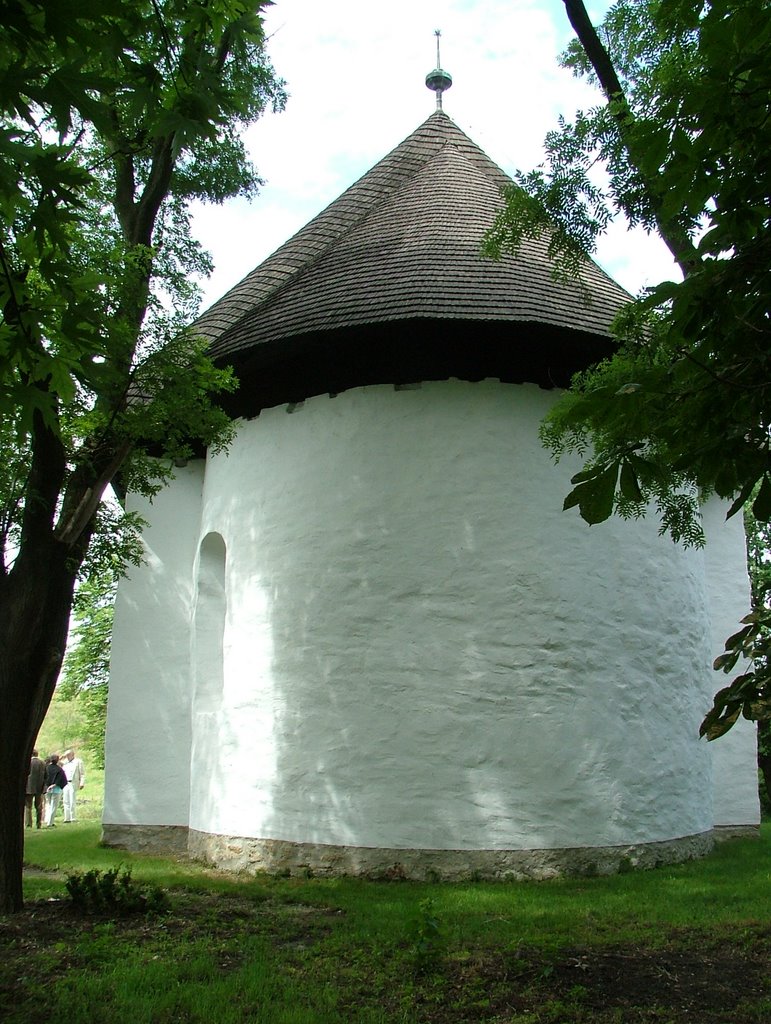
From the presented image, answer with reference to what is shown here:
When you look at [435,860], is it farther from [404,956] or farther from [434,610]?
[404,956]

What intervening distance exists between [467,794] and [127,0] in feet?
21.6

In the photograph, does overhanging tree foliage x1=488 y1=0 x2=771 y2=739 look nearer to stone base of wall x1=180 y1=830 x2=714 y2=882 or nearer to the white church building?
the white church building

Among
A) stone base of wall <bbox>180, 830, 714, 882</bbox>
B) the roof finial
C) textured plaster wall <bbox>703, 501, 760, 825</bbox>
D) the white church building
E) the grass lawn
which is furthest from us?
the roof finial

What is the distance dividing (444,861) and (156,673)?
15.0ft

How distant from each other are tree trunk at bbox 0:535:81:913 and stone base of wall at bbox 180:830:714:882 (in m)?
2.62

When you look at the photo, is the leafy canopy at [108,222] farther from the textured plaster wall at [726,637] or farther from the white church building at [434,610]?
the textured plaster wall at [726,637]

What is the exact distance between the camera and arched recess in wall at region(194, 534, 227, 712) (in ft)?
32.7

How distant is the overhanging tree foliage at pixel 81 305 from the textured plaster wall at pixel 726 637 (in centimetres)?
713

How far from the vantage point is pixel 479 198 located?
10.6m

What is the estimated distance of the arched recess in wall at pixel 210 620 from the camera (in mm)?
9961

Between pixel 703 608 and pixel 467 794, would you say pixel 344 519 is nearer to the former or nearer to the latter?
pixel 467 794

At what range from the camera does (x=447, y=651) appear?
8016mm

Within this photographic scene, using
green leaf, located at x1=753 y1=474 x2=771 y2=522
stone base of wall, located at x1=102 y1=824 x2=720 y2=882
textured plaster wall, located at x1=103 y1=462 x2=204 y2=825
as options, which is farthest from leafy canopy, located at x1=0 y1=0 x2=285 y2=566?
stone base of wall, located at x1=102 y1=824 x2=720 y2=882

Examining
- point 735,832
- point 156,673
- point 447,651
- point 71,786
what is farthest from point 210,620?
point 71,786
